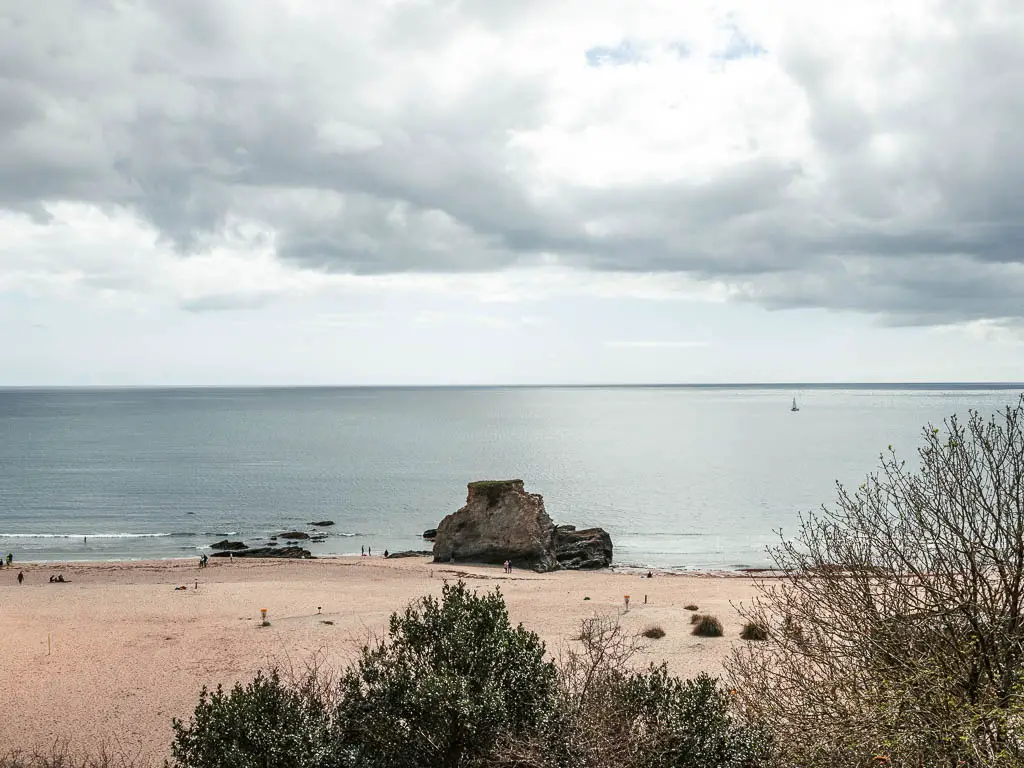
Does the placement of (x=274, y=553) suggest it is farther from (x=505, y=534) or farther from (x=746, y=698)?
(x=746, y=698)

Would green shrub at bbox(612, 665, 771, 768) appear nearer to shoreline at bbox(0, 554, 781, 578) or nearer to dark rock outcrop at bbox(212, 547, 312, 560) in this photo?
shoreline at bbox(0, 554, 781, 578)

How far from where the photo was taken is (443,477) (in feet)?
327

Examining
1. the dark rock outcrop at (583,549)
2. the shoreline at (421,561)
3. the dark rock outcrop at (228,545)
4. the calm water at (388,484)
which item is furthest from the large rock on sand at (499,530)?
the dark rock outcrop at (228,545)

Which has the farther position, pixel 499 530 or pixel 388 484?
pixel 388 484

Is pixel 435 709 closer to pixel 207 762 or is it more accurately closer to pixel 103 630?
pixel 207 762

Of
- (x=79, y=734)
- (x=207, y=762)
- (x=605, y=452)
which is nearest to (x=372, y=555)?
(x=79, y=734)

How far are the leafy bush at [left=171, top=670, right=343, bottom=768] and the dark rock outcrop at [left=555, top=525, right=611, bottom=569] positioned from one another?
138 feet

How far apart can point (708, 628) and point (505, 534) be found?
25.4 m

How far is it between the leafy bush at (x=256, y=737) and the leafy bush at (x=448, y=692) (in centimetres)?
56

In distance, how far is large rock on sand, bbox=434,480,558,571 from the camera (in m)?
53.1

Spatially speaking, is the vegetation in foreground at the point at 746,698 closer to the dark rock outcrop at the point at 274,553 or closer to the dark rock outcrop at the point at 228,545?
the dark rock outcrop at the point at 274,553

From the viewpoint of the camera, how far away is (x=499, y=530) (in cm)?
5394

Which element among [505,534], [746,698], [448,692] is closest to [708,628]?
[746,698]

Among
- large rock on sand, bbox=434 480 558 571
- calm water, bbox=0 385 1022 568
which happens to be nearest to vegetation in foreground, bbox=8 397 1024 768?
large rock on sand, bbox=434 480 558 571
